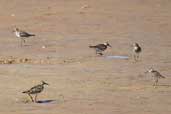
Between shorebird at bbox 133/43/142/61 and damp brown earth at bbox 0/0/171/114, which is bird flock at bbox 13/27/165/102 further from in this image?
damp brown earth at bbox 0/0/171/114

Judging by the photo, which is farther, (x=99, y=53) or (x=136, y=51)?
(x=99, y=53)

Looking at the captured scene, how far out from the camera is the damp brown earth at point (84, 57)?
53.1 feet

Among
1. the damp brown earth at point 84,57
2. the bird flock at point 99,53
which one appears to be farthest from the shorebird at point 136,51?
the damp brown earth at point 84,57

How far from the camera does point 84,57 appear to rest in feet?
77.6

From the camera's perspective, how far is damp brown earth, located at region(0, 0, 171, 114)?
1619 centimetres

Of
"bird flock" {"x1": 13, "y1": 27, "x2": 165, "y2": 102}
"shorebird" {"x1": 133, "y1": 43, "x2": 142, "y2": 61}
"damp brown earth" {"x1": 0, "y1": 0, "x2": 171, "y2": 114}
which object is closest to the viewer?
"damp brown earth" {"x1": 0, "y1": 0, "x2": 171, "y2": 114}

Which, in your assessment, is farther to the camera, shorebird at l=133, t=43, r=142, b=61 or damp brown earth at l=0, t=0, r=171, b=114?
shorebird at l=133, t=43, r=142, b=61

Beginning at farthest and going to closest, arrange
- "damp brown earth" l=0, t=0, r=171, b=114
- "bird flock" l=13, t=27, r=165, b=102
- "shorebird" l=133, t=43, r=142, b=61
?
"shorebird" l=133, t=43, r=142, b=61 < "bird flock" l=13, t=27, r=165, b=102 < "damp brown earth" l=0, t=0, r=171, b=114

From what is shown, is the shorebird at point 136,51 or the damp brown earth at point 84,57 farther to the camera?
the shorebird at point 136,51

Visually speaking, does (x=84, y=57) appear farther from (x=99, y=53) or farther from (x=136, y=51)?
(x=136, y=51)

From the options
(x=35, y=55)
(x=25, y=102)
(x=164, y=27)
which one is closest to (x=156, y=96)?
(x=25, y=102)

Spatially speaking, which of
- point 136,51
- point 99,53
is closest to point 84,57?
point 99,53

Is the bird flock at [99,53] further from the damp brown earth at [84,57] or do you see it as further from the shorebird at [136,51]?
the damp brown earth at [84,57]

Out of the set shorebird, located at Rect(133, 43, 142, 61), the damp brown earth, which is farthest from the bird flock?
the damp brown earth
